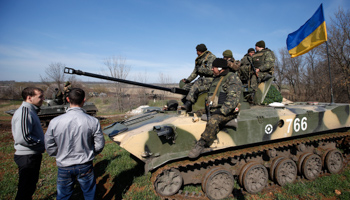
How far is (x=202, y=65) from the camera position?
5.65m

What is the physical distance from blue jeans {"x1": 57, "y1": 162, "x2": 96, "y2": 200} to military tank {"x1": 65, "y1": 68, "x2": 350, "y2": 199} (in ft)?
2.43

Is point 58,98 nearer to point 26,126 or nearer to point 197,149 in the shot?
point 26,126

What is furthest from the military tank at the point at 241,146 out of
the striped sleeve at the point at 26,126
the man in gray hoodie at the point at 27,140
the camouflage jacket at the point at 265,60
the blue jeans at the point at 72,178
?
the striped sleeve at the point at 26,126

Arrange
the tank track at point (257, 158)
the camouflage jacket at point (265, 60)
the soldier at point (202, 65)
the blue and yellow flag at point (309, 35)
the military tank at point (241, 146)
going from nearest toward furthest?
the military tank at point (241, 146) → the tank track at point (257, 158) → the soldier at point (202, 65) → the camouflage jacket at point (265, 60) → the blue and yellow flag at point (309, 35)

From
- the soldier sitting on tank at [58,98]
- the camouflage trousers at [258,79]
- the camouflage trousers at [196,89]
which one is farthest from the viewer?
the soldier sitting on tank at [58,98]

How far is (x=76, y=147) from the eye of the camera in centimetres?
278

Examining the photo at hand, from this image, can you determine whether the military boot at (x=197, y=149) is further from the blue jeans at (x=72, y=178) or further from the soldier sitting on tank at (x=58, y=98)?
the soldier sitting on tank at (x=58, y=98)

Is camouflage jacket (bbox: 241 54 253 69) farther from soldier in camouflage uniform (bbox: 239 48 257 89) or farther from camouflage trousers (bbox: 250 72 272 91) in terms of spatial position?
camouflage trousers (bbox: 250 72 272 91)

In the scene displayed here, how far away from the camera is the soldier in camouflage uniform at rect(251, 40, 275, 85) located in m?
5.72

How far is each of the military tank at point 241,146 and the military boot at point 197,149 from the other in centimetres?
14

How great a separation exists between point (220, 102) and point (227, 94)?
26 centimetres

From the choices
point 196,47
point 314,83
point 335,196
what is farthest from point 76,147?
point 314,83

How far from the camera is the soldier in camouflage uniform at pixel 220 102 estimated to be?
12.4ft

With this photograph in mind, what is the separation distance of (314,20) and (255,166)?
20.0 ft
